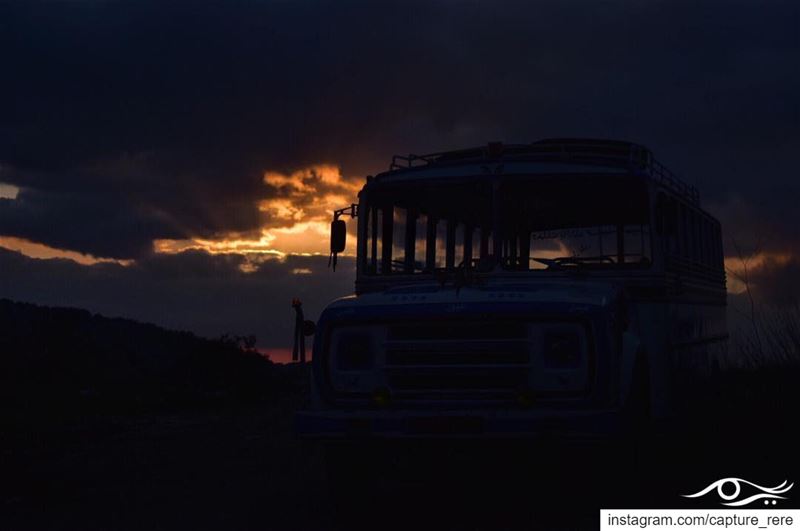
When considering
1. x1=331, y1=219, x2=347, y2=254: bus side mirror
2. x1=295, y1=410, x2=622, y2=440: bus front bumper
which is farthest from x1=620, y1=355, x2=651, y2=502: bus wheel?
x1=331, y1=219, x2=347, y2=254: bus side mirror

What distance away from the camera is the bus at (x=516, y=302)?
7.99 meters

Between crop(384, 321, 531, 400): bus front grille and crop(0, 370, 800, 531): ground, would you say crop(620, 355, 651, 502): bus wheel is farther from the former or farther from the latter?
crop(384, 321, 531, 400): bus front grille

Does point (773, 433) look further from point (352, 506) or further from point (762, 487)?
point (352, 506)

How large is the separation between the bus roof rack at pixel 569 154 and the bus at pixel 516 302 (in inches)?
0.9

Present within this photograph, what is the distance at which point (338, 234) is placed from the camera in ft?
37.0

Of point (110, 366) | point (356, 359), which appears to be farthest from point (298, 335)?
point (110, 366)

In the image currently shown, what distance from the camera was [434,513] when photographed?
28.9 ft

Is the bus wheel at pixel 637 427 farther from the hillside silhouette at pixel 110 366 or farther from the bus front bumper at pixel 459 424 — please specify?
the hillside silhouette at pixel 110 366

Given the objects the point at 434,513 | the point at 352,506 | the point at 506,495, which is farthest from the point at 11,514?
the point at 506,495

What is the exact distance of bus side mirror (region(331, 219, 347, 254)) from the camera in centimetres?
1129

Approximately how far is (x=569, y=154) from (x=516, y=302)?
9.03ft

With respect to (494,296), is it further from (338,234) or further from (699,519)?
(338,234)

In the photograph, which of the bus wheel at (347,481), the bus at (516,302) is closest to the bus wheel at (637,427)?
the bus at (516,302)

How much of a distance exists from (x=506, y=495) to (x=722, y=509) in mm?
2130
